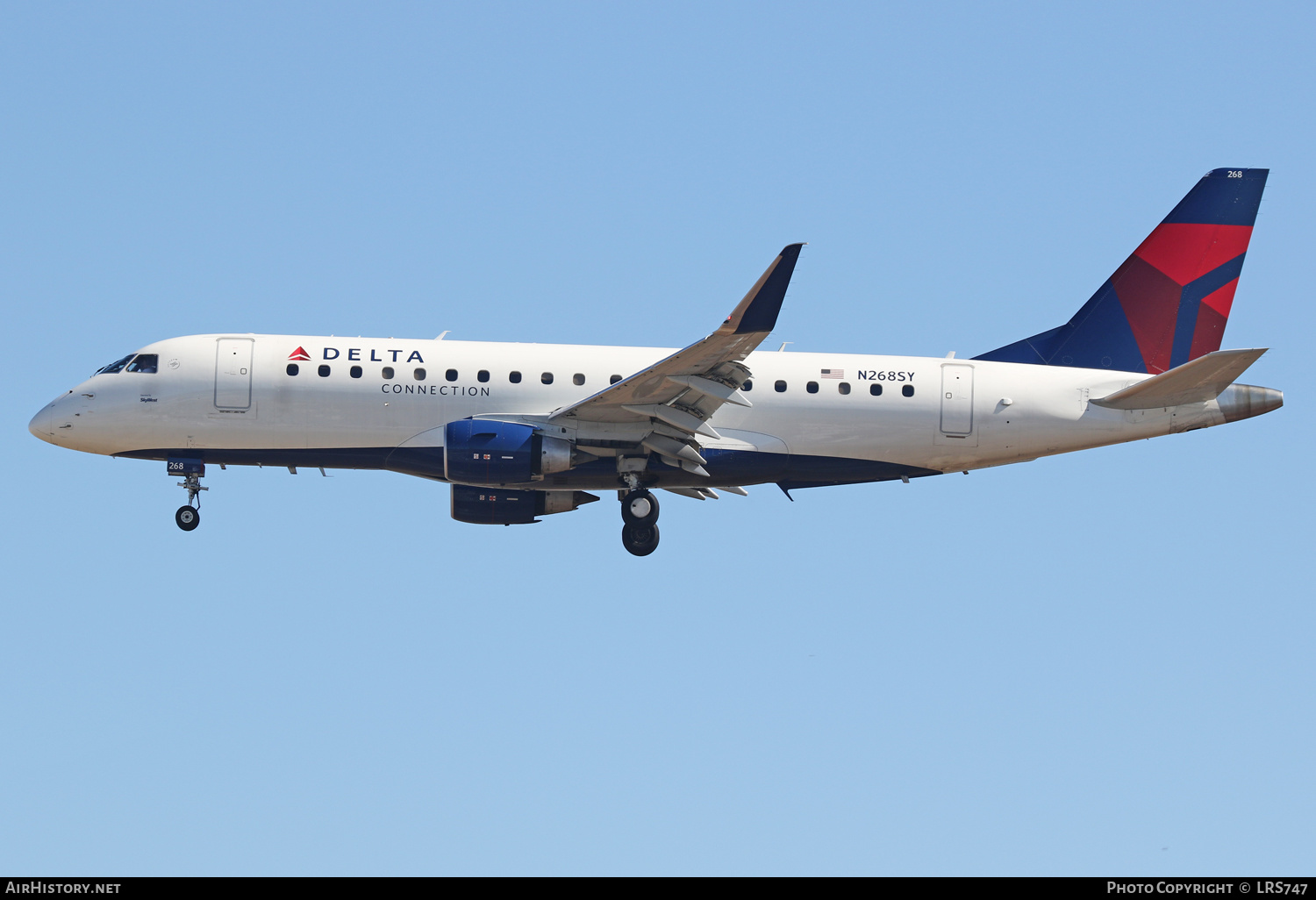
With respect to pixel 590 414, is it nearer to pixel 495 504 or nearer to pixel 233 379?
pixel 495 504

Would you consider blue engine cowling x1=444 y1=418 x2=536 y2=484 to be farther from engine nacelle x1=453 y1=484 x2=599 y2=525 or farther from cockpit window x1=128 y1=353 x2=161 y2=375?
cockpit window x1=128 y1=353 x2=161 y2=375

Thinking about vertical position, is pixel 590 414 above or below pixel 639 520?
above

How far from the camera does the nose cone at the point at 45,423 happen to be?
116 feet

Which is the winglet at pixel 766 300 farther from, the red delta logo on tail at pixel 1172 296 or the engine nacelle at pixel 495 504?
the red delta logo on tail at pixel 1172 296

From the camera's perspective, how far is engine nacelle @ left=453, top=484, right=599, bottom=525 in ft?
119

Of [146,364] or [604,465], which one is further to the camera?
[146,364]

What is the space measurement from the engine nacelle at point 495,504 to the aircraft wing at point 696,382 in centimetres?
318

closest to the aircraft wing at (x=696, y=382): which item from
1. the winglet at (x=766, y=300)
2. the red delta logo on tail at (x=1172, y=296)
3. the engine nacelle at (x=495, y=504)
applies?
the winglet at (x=766, y=300)

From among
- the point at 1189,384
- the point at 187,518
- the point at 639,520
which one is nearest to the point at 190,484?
the point at 187,518

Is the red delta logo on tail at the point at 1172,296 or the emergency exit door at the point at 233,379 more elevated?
the red delta logo on tail at the point at 1172,296

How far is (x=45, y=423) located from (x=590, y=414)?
1252cm

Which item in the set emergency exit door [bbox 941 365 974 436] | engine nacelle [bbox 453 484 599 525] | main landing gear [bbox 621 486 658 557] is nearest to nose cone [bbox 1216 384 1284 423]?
emergency exit door [bbox 941 365 974 436]

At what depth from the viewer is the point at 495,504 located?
119 feet
